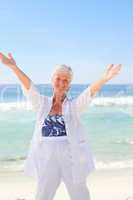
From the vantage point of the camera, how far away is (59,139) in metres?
4.17

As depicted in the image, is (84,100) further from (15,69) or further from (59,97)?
(15,69)

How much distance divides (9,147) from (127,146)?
315 cm

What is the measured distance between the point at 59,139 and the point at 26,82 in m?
0.56

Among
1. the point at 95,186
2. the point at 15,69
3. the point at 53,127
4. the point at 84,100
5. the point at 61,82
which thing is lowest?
the point at 95,186

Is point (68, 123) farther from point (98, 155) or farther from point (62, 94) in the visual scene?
point (98, 155)

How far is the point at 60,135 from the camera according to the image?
4184 millimetres

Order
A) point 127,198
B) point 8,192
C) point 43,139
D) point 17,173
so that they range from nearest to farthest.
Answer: point 43,139 → point 127,198 → point 8,192 → point 17,173

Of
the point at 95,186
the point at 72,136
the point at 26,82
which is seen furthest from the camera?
the point at 95,186

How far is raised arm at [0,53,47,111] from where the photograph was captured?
13.9ft

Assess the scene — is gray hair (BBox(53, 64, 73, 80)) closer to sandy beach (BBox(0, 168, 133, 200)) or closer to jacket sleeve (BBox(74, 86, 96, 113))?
jacket sleeve (BBox(74, 86, 96, 113))

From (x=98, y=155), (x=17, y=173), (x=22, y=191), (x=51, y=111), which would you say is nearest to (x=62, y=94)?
(x=51, y=111)

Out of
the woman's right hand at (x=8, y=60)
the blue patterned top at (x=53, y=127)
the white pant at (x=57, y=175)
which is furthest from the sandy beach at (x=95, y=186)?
the woman's right hand at (x=8, y=60)

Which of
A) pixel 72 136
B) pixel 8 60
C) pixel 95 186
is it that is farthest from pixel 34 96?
pixel 95 186

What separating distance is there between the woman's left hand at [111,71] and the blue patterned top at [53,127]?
20.8 inches
